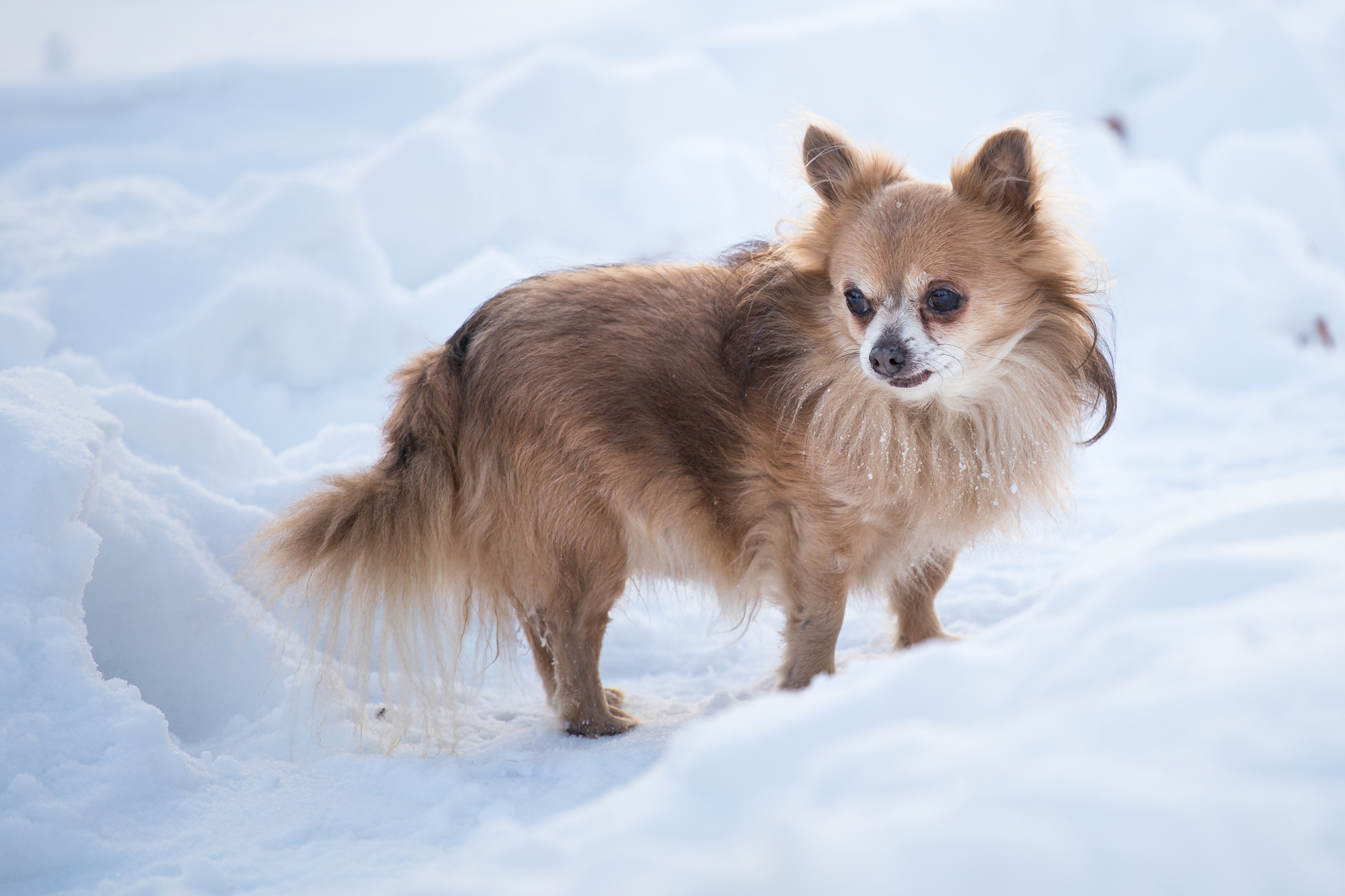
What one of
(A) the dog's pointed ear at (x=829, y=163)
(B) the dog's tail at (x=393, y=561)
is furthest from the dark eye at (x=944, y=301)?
(B) the dog's tail at (x=393, y=561)

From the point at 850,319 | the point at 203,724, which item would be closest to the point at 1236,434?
the point at 850,319

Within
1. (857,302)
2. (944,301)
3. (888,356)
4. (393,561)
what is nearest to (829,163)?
(857,302)

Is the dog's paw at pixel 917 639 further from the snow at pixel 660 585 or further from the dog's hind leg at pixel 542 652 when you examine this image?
the dog's hind leg at pixel 542 652

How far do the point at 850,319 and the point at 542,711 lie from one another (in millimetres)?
1456

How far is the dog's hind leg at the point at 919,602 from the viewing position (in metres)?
2.76

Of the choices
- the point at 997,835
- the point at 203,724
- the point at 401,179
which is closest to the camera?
the point at 997,835

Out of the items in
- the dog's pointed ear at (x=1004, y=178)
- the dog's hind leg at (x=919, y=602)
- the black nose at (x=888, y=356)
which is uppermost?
the dog's pointed ear at (x=1004, y=178)

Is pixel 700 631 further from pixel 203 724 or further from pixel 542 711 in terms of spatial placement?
pixel 203 724

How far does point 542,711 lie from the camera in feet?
9.07

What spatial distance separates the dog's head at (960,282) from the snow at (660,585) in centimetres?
20

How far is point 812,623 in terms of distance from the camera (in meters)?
2.50

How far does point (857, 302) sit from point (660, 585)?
108cm

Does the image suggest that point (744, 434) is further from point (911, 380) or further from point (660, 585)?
point (660, 585)

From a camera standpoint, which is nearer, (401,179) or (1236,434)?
(1236,434)
